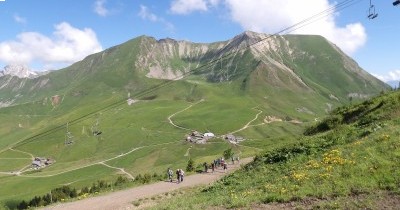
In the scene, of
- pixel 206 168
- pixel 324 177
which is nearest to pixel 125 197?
pixel 206 168

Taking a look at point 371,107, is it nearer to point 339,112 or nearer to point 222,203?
point 339,112

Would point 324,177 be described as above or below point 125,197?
above

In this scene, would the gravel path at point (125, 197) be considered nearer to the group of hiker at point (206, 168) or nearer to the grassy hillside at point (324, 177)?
the group of hiker at point (206, 168)

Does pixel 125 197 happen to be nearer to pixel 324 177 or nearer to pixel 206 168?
pixel 206 168

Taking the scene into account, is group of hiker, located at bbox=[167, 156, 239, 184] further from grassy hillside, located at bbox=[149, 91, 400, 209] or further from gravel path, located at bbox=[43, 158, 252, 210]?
grassy hillside, located at bbox=[149, 91, 400, 209]

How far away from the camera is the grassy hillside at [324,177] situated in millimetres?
25266

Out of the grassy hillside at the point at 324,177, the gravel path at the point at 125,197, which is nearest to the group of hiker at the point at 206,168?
the gravel path at the point at 125,197

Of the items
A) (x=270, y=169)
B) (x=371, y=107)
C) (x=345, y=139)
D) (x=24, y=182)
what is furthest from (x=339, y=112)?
(x=24, y=182)

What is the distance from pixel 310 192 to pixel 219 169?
136 feet

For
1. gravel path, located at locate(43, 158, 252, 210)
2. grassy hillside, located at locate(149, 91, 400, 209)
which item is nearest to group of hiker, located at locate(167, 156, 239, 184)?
gravel path, located at locate(43, 158, 252, 210)

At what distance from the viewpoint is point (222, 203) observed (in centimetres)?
2920

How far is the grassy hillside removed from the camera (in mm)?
25266

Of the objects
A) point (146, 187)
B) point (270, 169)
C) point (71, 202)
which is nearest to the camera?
point (270, 169)

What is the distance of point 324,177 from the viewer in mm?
28547
